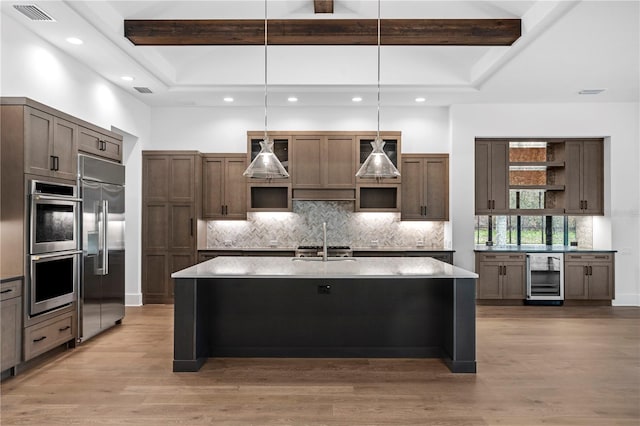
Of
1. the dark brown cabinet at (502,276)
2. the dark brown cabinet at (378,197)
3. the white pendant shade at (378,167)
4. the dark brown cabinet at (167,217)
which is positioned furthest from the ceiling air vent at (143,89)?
the dark brown cabinet at (502,276)

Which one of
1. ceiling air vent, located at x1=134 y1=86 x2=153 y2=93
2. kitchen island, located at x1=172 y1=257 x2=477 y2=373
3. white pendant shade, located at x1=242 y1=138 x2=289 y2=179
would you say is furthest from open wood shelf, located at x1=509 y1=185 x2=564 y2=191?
ceiling air vent, located at x1=134 y1=86 x2=153 y2=93

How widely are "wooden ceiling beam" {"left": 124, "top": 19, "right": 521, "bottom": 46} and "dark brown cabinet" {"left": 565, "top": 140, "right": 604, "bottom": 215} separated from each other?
3230 mm

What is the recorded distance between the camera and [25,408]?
3277 millimetres

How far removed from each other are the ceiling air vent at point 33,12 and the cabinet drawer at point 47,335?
273 centimetres

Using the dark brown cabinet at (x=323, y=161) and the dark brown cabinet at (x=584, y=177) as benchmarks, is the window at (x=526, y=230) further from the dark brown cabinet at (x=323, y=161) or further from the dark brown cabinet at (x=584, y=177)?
the dark brown cabinet at (x=323, y=161)

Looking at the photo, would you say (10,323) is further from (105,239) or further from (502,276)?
(502,276)

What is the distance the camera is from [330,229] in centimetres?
758

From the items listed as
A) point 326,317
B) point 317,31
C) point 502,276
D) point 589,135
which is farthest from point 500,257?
point 317,31

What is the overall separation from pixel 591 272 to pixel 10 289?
290 inches

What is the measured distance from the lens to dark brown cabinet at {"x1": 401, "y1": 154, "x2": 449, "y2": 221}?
7.35 m

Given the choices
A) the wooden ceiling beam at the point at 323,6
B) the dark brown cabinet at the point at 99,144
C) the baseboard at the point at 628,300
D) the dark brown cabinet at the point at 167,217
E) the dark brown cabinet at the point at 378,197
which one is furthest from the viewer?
the dark brown cabinet at the point at 378,197

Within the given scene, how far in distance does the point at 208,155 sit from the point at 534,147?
5195 mm

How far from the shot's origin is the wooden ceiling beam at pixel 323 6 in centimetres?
481

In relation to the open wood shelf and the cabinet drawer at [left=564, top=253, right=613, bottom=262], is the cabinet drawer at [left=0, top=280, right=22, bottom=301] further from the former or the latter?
the cabinet drawer at [left=564, top=253, right=613, bottom=262]
